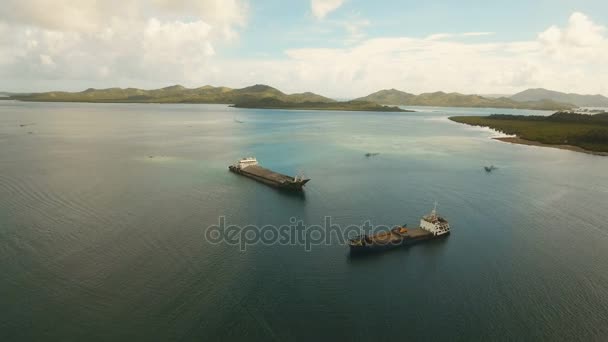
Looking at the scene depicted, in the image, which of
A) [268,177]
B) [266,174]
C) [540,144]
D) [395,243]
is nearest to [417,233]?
[395,243]

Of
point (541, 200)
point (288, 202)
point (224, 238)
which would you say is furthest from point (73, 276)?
point (541, 200)

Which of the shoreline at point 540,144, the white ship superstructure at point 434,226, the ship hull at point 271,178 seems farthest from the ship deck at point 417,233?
the shoreline at point 540,144

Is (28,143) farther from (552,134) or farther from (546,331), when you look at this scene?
(552,134)

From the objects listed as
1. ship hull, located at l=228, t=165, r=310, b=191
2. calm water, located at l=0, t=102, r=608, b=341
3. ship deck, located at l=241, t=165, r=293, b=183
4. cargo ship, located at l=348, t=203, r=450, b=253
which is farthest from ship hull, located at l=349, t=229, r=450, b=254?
ship deck, located at l=241, t=165, r=293, b=183

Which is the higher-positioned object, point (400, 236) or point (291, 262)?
point (400, 236)

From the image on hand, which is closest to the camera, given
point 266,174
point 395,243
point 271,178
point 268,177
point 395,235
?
point 395,243

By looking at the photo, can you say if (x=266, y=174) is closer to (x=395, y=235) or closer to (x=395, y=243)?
(x=395, y=235)

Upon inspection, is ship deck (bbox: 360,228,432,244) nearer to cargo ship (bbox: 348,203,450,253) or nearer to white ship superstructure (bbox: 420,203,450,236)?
cargo ship (bbox: 348,203,450,253)
